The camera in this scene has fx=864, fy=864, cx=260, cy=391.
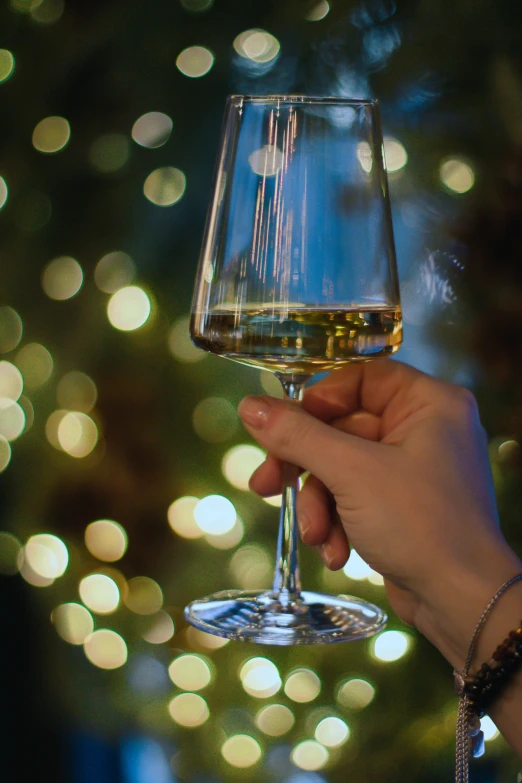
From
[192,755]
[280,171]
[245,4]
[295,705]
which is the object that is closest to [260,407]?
[280,171]

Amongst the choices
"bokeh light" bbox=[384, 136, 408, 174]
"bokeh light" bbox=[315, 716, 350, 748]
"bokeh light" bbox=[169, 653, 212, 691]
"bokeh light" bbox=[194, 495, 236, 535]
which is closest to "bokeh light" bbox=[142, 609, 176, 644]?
"bokeh light" bbox=[169, 653, 212, 691]

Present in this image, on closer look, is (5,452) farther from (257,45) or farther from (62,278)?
(257,45)

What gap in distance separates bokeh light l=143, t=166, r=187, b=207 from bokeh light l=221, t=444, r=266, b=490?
14.0 inches

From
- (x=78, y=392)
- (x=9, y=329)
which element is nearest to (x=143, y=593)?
Answer: (x=78, y=392)

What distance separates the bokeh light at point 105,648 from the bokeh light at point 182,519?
16 cm

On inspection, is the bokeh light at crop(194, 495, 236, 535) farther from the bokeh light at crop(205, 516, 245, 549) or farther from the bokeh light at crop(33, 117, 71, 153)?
the bokeh light at crop(33, 117, 71, 153)

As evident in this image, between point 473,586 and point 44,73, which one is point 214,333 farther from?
point 44,73

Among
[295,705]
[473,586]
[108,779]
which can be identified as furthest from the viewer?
[295,705]

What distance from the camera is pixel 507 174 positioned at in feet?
3.66

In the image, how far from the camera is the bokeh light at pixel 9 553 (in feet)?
4.20

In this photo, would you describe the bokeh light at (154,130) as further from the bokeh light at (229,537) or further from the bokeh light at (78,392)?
the bokeh light at (229,537)

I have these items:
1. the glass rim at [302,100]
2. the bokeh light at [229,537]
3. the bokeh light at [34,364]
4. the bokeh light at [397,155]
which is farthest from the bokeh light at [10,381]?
the glass rim at [302,100]

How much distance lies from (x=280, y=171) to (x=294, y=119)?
0.14 feet

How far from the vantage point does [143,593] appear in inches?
47.8
